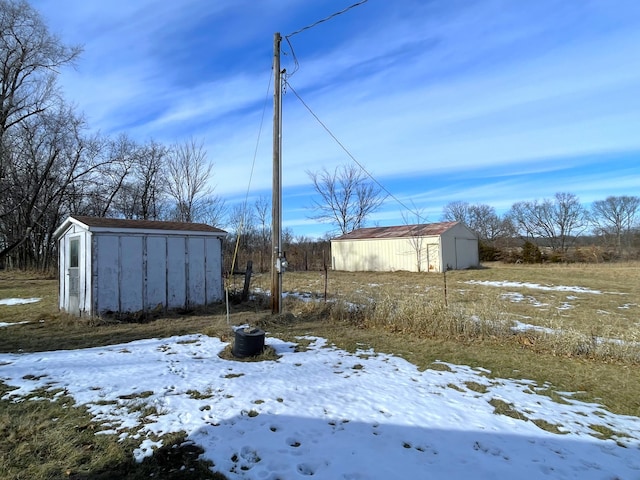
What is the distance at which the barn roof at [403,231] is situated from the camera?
25.2 metres

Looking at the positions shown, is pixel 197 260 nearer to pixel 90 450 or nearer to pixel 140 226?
pixel 140 226

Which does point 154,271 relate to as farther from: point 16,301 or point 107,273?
point 16,301

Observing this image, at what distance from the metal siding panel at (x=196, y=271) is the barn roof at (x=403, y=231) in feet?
57.6

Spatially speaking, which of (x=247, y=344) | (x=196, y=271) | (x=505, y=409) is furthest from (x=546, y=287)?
(x=247, y=344)

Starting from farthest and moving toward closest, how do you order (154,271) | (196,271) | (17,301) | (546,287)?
(546,287), (17,301), (196,271), (154,271)

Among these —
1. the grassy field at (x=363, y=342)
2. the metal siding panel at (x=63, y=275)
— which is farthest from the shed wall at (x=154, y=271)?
the metal siding panel at (x=63, y=275)

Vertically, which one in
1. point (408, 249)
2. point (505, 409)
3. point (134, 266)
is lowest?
point (505, 409)

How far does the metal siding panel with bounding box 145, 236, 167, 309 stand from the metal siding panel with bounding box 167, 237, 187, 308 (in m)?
0.11

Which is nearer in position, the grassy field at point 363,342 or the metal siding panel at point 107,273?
the grassy field at point 363,342

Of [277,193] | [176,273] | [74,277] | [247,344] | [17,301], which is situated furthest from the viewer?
[17,301]

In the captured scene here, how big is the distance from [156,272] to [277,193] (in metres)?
3.72

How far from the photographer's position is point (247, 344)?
5.64 meters

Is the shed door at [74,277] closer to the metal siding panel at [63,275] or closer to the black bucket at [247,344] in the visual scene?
the metal siding panel at [63,275]

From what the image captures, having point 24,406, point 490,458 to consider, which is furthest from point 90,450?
point 490,458
